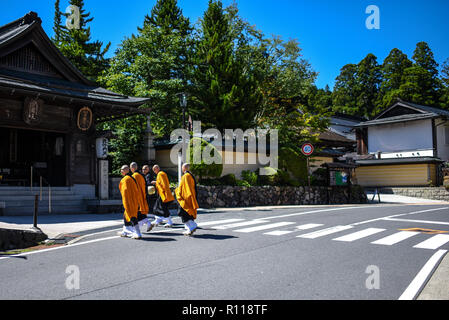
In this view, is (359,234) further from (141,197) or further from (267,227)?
(141,197)

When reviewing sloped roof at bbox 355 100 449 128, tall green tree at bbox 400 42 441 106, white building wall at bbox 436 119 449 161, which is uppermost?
tall green tree at bbox 400 42 441 106

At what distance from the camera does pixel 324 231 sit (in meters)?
10.8

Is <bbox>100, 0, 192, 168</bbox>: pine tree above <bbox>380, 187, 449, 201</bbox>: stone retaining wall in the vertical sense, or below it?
above

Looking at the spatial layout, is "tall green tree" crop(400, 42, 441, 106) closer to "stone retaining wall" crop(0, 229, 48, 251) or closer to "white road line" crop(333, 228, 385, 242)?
"white road line" crop(333, 228, 385, 242)

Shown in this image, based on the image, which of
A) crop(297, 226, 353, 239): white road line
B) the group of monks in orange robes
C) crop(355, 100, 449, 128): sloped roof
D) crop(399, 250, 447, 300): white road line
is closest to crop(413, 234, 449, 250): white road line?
crop(399, 250, 447, 300): white road line

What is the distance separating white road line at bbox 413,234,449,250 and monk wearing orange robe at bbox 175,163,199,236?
5422 mm

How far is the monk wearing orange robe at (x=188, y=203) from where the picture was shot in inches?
403

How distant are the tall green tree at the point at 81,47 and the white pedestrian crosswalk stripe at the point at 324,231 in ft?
83.4

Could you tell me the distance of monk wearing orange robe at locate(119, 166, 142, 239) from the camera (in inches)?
388

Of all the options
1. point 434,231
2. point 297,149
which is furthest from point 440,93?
point 434,231

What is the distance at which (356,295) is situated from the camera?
16.0ft

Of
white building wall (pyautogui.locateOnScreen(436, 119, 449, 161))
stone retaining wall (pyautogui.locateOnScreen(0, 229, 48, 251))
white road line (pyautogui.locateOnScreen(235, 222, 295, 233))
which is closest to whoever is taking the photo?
stone retaining wall (pyautogui.locateOnScreen(0, 229, 48, 251))
